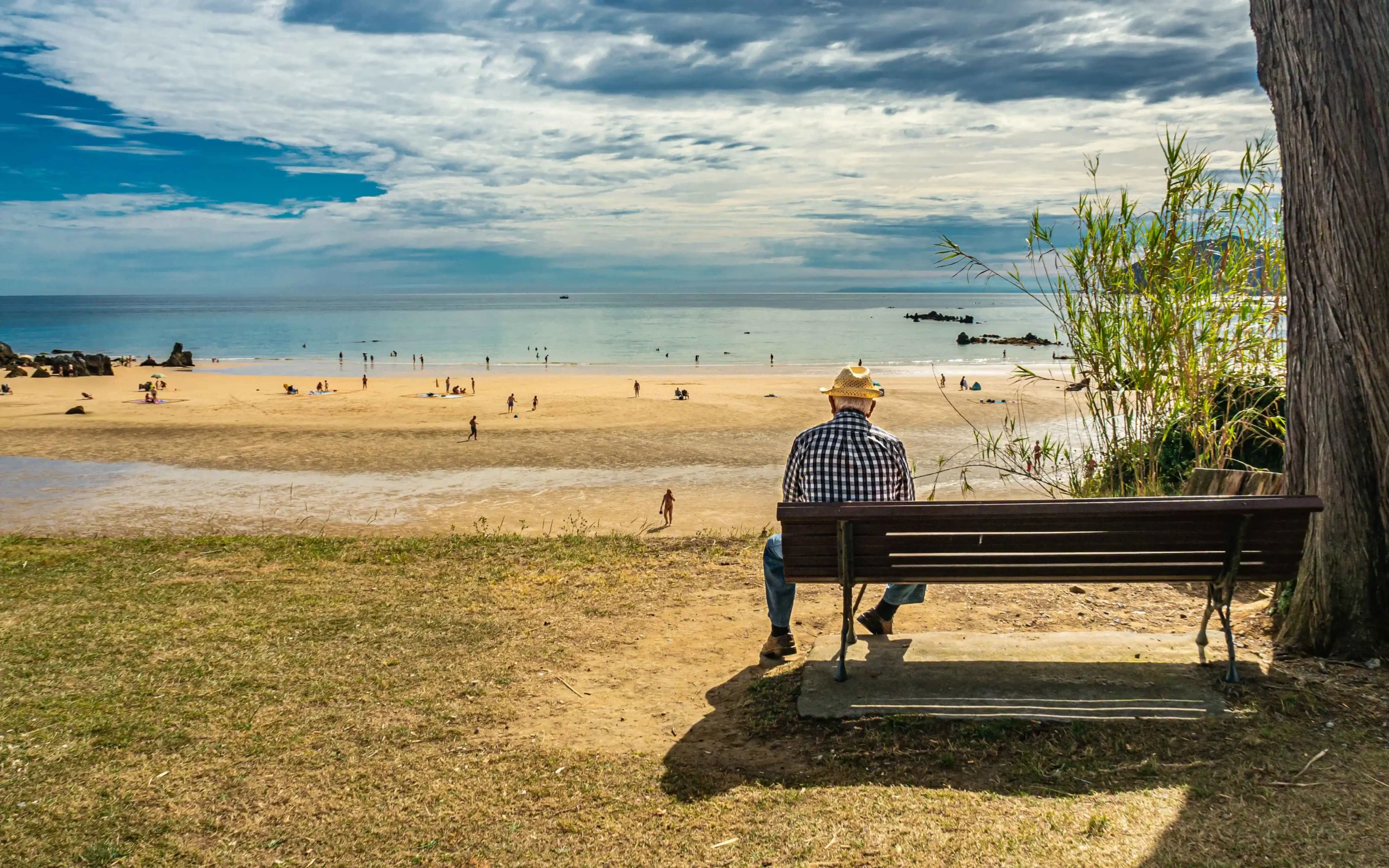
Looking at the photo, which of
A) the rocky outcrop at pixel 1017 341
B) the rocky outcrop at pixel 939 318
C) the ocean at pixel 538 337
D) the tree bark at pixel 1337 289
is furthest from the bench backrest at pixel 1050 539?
the rocky outcrop at pixel 939 318

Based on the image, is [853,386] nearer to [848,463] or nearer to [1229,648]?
[848,463]

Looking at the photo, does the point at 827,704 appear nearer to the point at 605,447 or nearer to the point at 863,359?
the point at 605,447

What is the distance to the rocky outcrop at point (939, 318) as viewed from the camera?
123 metres

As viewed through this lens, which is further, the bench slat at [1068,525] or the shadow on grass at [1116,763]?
the bench slat at [1068,525]

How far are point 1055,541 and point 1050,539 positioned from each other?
2cm

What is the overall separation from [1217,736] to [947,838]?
4.98 ft

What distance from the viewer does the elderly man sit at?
17.0ft

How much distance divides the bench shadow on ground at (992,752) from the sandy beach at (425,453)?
317 inches

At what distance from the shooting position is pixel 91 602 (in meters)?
6.87

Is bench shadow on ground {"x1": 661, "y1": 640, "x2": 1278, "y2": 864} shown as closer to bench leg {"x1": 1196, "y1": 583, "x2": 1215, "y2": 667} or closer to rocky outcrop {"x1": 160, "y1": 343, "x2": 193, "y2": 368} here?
bench leg {"x1": 1196, "y1": 583, "x2": 1215, "y2": 667}

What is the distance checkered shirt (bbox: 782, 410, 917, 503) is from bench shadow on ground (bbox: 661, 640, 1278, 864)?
1116 millimetres

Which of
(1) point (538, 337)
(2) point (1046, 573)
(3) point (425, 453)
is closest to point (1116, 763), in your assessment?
(2) point (1046, 573)

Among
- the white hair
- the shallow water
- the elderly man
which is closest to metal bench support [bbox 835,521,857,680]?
the elderly man

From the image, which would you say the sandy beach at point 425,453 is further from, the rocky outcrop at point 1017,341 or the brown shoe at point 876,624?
the rocky outcrop at point 1017,341
